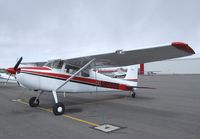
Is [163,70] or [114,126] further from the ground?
[163,70]

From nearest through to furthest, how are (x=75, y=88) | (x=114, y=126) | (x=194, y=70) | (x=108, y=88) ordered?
1. (x=114, y=126)
2. (x=75, y=88)
3. (x=108, y=88)
4. (x=194, y=70)

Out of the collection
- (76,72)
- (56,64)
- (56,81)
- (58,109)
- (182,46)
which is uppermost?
(182,46)

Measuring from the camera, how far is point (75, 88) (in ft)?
26.0

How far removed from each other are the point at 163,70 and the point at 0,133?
75540 millimetres

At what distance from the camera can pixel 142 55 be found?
6789 mm

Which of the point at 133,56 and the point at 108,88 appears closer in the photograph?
the point at 133,56

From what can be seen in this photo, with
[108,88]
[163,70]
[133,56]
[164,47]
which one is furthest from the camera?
[163,70]

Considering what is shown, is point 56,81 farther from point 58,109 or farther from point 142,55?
point 142,55

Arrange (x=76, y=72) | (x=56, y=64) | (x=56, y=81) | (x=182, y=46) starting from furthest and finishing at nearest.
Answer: (x=56, y=64), (x=76, y=72), (x=56, y=81), (x=182, y=46)

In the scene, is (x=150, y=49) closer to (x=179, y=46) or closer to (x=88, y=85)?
(x=179, y=46)

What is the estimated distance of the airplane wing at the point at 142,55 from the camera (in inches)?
220

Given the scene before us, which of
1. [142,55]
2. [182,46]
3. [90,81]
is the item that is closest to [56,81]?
[90,81]

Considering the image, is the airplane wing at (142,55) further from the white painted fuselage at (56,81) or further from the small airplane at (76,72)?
the white painted fuselage at (56,81)

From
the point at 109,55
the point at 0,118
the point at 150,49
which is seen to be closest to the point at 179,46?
the point at 150,49
